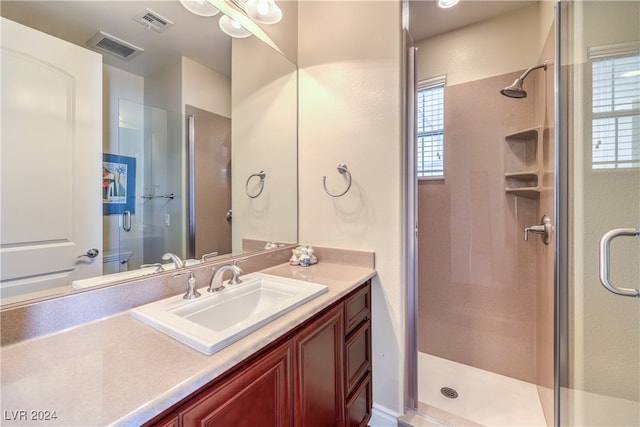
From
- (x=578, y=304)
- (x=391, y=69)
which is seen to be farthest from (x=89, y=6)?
(x=578, y=304)

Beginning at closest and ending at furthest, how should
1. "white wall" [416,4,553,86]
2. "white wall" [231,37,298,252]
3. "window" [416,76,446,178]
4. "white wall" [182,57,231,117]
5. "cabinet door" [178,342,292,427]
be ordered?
"cabinet door" [178,342,292,427]
"white wall" [182,57,231,117]
"white wall" [231,37,298,252]
"white wall" [416,4,553,86]
"window" [416,76,446,178]

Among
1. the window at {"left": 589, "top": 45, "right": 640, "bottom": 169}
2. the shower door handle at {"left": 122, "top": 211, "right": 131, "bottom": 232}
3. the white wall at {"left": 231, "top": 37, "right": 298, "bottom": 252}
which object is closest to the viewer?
the shower door handle at {"left": 122, "top": 211, "right": 131, "bottom": 232}

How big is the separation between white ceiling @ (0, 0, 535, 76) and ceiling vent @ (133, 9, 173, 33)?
0.5 inches

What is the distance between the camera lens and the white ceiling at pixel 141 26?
0.83 metres

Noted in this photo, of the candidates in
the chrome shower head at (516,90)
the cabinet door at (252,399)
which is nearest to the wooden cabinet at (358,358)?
the cabinet door at (252,399)

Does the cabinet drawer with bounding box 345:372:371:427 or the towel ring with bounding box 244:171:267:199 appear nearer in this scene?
the cabinet drawer with bounding box 345:372:371:427

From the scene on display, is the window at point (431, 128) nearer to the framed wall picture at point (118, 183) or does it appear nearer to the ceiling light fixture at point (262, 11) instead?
the ceiling light fixture at point (262, 11)

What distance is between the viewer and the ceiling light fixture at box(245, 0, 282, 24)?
1396 mm

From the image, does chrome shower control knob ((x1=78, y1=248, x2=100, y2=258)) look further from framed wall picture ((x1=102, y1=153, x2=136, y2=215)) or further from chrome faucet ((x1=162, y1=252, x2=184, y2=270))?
chrome faucet ((x1=162, y1=252, x2=184, y2=270))

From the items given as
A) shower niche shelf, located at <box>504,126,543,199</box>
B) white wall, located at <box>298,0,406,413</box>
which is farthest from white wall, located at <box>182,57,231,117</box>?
shower niche shelf, located at <box>504,126,543,199</box>

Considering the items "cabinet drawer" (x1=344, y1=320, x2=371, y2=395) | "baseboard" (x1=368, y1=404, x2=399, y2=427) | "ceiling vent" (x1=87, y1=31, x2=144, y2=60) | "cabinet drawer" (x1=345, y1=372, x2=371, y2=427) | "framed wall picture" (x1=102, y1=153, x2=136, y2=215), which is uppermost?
"ceiling vent" (x1=87, y1=31, x2=144, y2=60)

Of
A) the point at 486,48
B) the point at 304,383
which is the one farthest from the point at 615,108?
the point at 304,383

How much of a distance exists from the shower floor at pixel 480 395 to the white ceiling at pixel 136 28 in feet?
7.27

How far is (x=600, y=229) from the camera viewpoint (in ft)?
3.93
